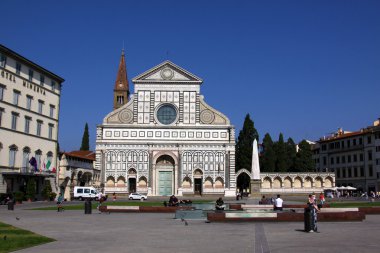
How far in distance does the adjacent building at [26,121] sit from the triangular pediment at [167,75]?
17.6 meters

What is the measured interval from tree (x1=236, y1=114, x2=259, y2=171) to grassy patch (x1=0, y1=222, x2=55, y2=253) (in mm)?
61832

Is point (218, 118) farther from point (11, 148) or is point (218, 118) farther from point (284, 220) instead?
point (284, 220)

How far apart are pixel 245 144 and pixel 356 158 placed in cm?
2090

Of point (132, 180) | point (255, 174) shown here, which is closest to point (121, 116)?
point (132, 180)

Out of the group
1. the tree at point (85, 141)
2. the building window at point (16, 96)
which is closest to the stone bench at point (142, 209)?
the building window at point (16, 96)

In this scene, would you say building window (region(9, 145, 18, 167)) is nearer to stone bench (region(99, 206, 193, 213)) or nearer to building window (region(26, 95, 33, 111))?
building window (region(26, 95, 33, 111))

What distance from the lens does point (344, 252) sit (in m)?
11.8

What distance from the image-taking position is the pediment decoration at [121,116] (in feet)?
228

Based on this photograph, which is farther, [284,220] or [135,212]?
[135,212]

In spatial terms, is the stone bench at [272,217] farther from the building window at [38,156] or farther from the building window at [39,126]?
the building window at [39,126]

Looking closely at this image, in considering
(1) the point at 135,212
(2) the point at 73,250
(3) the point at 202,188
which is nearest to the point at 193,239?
(2) the point at 73,250

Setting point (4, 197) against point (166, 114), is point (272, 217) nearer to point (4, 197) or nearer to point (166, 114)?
point (4, 197)

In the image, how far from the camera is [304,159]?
8181cm

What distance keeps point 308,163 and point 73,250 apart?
73.6 metres
